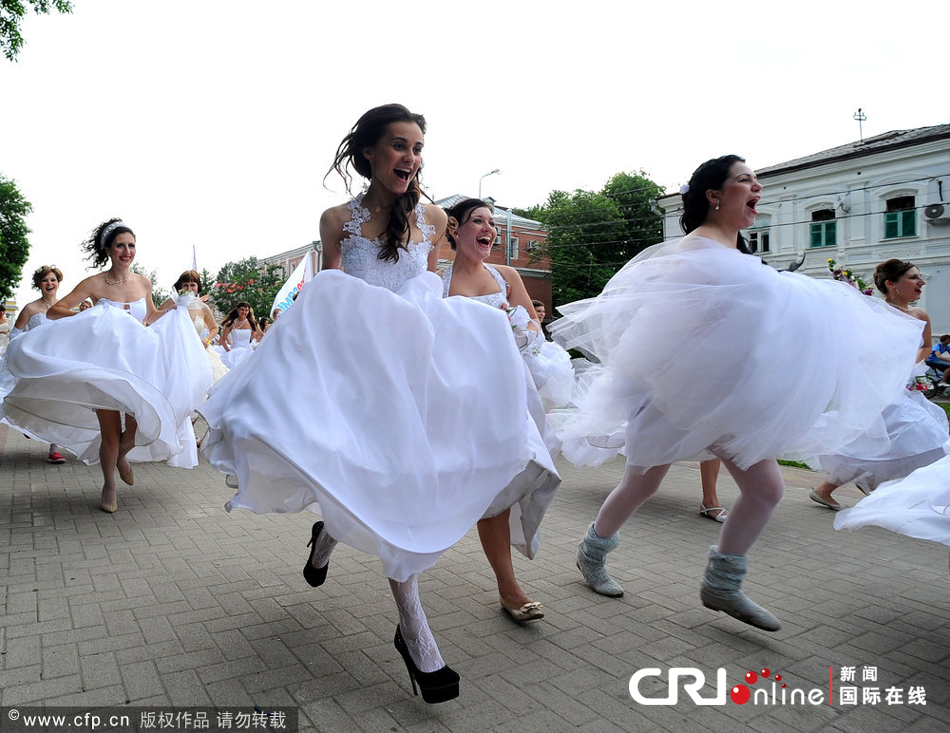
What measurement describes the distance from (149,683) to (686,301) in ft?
9.40

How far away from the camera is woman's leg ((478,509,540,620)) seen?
12.5 ft

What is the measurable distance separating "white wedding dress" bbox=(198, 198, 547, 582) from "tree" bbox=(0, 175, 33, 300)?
4504cm

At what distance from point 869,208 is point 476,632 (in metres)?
34.9

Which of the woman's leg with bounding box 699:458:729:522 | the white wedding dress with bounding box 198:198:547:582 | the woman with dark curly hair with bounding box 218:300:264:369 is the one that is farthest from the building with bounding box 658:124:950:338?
the white wedding dress with bounding box 198:198:547:582

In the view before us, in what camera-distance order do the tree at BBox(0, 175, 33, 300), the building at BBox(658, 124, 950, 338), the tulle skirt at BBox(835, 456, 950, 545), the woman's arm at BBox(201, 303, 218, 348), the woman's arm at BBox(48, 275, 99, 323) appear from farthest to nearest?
the tree at BBox(0, 175, 33, 300), the building at BBox(658, 124, 950, 338), the woman's arm at BBox(201, 303, 218, 348), the woman's arm at BBox(48, 275, 99, 323), the tulle skirt at BBox(835, 456, 950, 545)

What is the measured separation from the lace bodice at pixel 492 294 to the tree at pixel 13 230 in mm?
43549

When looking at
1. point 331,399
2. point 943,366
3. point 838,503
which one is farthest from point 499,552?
point 943,366

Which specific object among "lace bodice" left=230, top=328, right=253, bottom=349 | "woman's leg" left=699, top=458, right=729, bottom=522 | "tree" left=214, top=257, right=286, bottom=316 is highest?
"tree" left=214, top=257, right=286, bottom=316

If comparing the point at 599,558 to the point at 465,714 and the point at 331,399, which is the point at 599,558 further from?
the point at 331,399

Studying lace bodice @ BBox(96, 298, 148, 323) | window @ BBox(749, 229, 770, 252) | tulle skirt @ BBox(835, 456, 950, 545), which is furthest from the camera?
window @ BBox(749, 229, 770, 252)

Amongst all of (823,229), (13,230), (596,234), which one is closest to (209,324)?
(823,229)

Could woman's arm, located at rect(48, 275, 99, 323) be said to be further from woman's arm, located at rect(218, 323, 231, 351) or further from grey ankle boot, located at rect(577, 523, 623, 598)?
woman's arm, located at rect(218, 323, 231, 351)

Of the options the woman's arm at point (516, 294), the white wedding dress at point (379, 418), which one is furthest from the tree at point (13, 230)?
the white wedding dress at point (379, 418)

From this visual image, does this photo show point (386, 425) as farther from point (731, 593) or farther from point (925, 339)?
point (925, 339)
